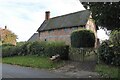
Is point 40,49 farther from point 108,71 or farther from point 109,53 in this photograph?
point 108,71

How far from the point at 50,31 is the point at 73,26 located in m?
9.67

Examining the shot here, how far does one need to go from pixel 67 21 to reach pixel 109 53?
35002mm

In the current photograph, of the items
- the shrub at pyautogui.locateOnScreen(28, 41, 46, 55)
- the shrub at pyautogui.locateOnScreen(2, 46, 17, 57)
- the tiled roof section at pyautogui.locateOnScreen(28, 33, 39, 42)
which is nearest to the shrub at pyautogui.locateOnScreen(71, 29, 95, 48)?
the shrub at pyautogui.locateOnScreen(28, 41, 46, 55)

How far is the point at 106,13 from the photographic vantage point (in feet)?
66.1

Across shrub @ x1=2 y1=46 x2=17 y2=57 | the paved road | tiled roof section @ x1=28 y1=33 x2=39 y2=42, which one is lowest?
the paved road

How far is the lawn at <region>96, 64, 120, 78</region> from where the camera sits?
60.8 feet

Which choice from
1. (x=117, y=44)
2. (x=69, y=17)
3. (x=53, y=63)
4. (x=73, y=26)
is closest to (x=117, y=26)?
(x=117, y=44)

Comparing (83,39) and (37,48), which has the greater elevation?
(83,39)

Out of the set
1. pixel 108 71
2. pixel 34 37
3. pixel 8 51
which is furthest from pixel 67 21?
pixel 108 71

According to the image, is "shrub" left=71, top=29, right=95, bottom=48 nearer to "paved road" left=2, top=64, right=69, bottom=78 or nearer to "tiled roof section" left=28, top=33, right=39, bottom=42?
"paved road" left=2, top=64, right=69, bottom=78

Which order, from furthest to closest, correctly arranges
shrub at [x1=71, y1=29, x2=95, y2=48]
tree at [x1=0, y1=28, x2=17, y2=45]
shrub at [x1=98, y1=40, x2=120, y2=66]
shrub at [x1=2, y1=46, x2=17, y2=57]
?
tree at [x1=0, y1=28, x2=17, y2=45] → shrub at [x1=2, y1=46, x2=17, y2=57] → shrub at [x1=71, y1=29, x2=95, y2=48] → shrub at [x1=98, y1=40, x2=120, y2=66]

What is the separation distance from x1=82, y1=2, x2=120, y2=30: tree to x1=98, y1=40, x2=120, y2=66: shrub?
1797mm

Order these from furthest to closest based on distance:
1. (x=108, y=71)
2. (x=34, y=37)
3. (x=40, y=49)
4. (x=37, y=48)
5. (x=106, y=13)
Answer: (x=34, y=37) → (x=37, y=48) → (x=40, y=49) → (x=106, y=13) → (x=108, y=71)

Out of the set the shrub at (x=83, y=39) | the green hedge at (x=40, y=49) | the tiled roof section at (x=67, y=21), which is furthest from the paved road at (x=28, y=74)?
the tiled roof section at (x=67, y=21)
